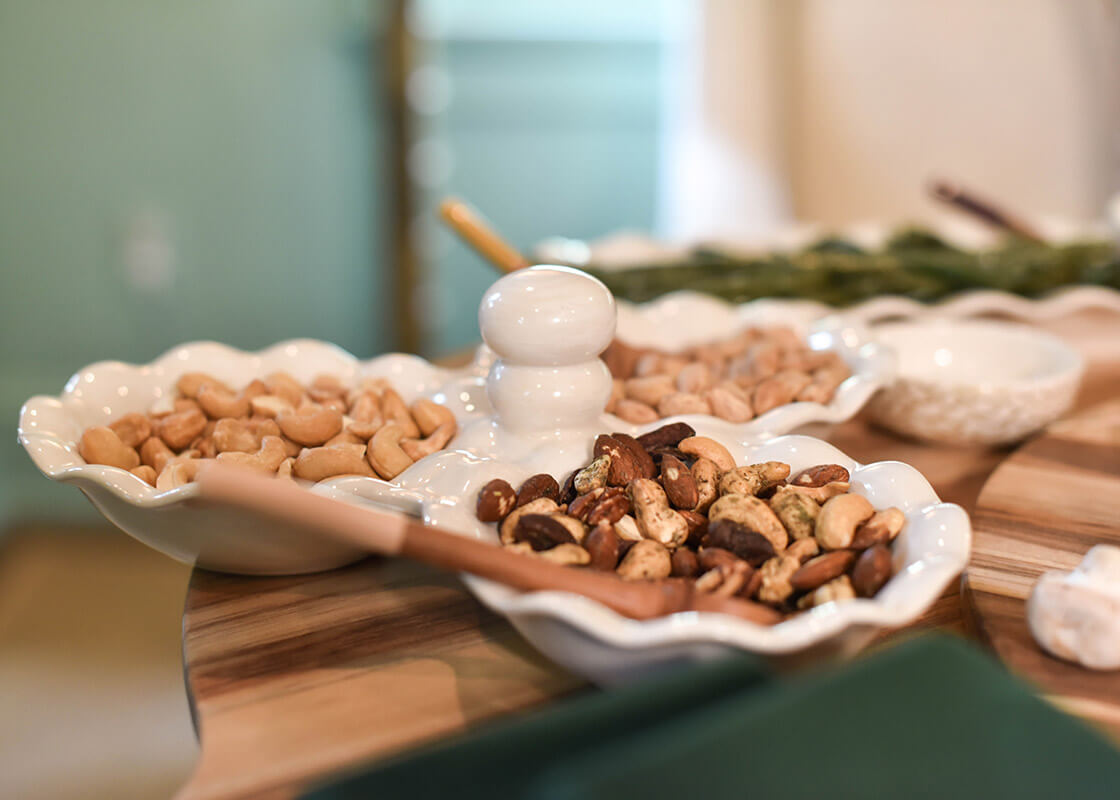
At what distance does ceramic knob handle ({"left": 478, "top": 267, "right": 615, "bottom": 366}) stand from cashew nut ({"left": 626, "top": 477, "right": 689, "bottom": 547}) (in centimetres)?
9

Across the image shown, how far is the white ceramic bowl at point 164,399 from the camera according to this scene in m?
0.52

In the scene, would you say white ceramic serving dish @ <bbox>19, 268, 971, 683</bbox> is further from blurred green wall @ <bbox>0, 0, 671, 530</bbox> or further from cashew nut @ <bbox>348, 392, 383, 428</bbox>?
blurred green wall @ <bbox>0, 0, 671, 530</bbox>

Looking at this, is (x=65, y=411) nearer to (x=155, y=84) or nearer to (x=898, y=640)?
(x=898, y=640)

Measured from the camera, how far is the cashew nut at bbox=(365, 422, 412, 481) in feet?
1.86

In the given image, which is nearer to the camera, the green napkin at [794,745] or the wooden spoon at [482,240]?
the green napkin at [794,745]

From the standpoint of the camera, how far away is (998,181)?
221 centimetres

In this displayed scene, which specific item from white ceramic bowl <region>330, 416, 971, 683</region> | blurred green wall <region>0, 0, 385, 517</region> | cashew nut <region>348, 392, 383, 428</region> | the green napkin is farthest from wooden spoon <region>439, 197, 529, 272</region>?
blurred green wall <region>0, 0, 385, 517</region>

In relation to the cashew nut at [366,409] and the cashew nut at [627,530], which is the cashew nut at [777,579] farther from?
the cashew nut at [366,409]

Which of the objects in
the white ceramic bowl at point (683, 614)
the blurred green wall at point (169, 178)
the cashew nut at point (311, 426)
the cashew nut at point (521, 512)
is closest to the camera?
the white ceramic bowl at point (683, 614)

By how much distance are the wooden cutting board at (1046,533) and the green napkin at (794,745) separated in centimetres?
13

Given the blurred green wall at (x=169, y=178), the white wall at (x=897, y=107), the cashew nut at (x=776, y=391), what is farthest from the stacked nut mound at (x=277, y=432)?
the blurred green wall at (x=169, y=178)

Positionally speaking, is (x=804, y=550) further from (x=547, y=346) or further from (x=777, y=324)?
(x=777, y=324)

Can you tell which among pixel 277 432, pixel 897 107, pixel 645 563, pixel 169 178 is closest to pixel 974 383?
pixel 645 563

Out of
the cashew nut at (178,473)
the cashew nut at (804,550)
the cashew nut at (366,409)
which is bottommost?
the cashew nut at (804,550)
